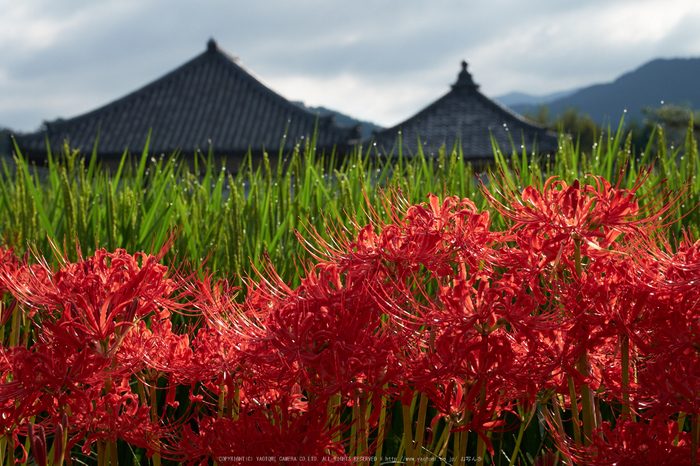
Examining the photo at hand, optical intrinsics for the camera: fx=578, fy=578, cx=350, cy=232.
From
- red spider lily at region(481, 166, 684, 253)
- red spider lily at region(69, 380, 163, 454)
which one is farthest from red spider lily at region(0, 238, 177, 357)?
red spider lily at region(481, 166, 684, 253)

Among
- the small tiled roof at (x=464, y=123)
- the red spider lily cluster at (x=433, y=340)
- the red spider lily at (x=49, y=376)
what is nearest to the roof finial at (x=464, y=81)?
the small tiled roof at (x=464, y=123)

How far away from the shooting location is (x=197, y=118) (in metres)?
24.0

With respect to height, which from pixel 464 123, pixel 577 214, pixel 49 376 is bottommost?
pixel 49 376

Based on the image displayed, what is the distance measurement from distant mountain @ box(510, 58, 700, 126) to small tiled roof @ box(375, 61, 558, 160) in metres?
79.8

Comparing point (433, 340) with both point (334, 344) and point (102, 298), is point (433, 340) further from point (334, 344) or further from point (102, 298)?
point (102, 298)

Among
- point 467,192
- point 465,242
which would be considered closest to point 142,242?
point 467,192

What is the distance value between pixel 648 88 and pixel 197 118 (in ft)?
403

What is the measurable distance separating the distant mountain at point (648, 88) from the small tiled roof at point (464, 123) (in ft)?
262

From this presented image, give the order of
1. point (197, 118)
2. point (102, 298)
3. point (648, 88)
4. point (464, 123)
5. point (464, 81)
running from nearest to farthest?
1. point (102, 298)
2. point (197, 118)
3. point (464, 123)
4. point (464, 81)
5. point (648, 88)

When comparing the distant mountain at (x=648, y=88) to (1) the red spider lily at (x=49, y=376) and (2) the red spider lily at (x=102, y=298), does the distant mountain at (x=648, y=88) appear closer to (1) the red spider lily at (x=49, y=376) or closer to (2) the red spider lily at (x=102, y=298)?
(2) the red spider lily at (x=102, y=298)

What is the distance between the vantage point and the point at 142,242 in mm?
2986

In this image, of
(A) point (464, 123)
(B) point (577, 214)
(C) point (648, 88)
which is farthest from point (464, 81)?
(C) point (648, 88)

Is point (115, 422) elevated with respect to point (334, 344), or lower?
lower

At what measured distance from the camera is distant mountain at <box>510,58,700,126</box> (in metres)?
111
